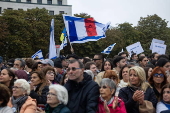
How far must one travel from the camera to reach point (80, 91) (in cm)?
440

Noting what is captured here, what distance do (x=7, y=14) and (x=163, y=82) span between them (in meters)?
41.6

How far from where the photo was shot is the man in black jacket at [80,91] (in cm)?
429

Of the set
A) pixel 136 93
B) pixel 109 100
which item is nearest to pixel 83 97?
pixel 109 100

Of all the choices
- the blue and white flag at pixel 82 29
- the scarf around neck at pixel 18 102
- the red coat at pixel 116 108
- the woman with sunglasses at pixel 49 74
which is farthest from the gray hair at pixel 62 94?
the blue and white flag at pixel 82 29

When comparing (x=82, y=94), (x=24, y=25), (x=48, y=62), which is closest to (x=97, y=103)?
(x=82, y=94)

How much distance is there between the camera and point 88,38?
31.7 ft

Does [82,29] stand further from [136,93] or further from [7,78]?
[136,93]

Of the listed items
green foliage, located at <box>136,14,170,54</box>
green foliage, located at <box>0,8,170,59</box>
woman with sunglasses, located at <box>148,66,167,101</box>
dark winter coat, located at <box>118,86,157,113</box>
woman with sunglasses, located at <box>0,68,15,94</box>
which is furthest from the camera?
green foliage, located at <box>136,14,170,54</box>

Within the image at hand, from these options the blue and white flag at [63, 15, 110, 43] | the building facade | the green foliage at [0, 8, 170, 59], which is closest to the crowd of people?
the blue and white flag at [63, 15, 110, 43]

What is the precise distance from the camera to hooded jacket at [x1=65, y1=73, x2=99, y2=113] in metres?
4.27

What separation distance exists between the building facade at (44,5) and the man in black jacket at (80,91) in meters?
65.6

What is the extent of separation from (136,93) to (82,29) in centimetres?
541

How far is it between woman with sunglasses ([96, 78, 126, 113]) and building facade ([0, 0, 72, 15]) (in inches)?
2592

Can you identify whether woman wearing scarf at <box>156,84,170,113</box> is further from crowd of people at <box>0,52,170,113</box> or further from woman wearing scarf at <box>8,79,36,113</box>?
woman wearing scarf at <box>8,79,36,113</box>
